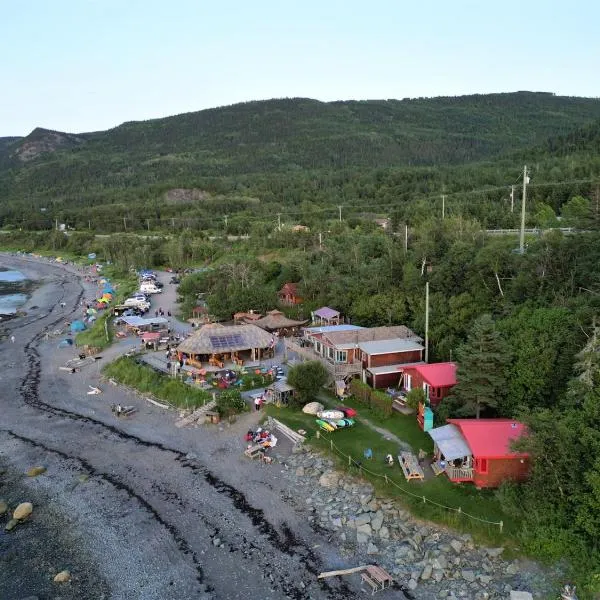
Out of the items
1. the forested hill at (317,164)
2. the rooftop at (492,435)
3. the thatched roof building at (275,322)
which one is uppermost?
the forested hill at (317,164)

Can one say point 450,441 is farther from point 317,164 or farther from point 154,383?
point 317,164

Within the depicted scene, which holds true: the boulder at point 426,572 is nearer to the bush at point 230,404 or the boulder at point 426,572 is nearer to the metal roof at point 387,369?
the metal roof at point 387,369

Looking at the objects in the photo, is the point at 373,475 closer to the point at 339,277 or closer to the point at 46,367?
the point at 339,277

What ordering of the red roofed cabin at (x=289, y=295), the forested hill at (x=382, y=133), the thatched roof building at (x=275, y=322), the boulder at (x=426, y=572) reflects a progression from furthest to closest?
1. the forested hill at (x=382, y=133)
2. the red roofed cabin at (x=289, y=295)
3. the thatched roof building at (x=275, y=322)
4. the boulder at (x=426, y=572)

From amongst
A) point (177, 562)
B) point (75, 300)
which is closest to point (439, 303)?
point (177, 562)

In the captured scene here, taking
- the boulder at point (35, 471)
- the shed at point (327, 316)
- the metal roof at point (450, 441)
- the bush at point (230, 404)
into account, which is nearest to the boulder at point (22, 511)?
the boulder at point (35, 471)
